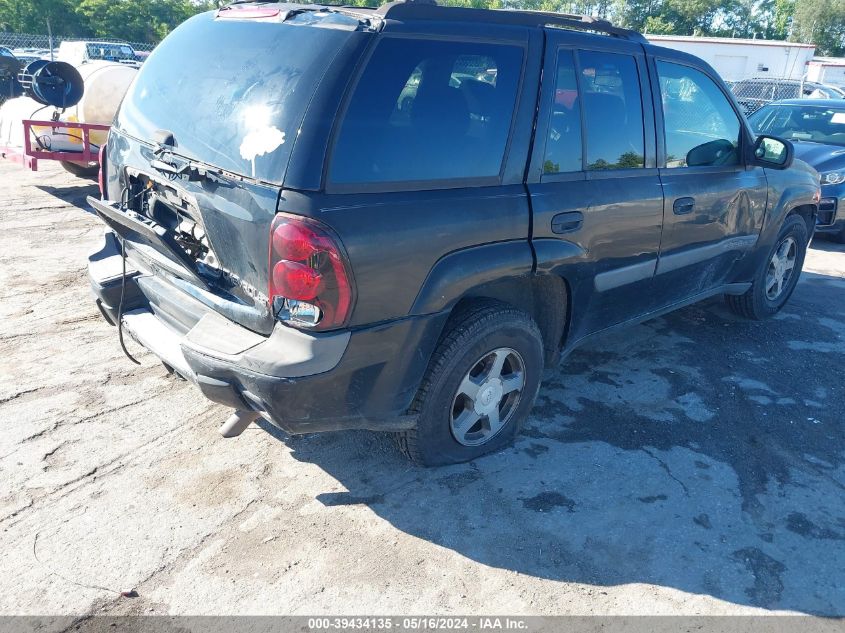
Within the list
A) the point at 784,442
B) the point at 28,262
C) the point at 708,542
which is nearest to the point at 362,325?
the point at 708,542

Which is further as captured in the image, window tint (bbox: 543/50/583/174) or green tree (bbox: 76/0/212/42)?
green tree (bbox: 76/0/212/42)

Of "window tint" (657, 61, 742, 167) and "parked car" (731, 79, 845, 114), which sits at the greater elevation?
"parked car" (731, 79, 845, 114)

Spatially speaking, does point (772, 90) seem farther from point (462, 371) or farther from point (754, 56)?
point (462, 371)

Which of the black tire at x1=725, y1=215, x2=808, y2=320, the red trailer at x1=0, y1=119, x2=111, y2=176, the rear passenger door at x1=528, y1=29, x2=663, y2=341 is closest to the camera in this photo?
the rear passenger door at x1=528, y1=29, x2=663, y2=341

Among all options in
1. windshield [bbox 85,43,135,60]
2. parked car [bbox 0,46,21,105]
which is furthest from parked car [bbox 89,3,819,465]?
windshield [bbox 85,43,135,60]

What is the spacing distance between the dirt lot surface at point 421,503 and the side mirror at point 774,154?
4.55ft

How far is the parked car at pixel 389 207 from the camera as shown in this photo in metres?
2.62

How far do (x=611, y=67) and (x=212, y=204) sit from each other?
2205mm

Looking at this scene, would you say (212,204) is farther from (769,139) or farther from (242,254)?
(769,139)

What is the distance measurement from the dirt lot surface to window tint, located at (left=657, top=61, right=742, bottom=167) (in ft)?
4.58

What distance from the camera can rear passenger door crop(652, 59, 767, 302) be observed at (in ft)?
13.2

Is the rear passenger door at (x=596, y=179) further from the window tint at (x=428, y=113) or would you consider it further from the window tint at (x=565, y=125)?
the window tint at (x=428, y=113)

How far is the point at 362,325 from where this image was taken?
8.83ft

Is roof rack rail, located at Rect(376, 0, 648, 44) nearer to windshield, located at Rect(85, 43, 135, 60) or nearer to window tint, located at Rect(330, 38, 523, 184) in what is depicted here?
window tint, located at Rect(330, 38, 523, 184)
